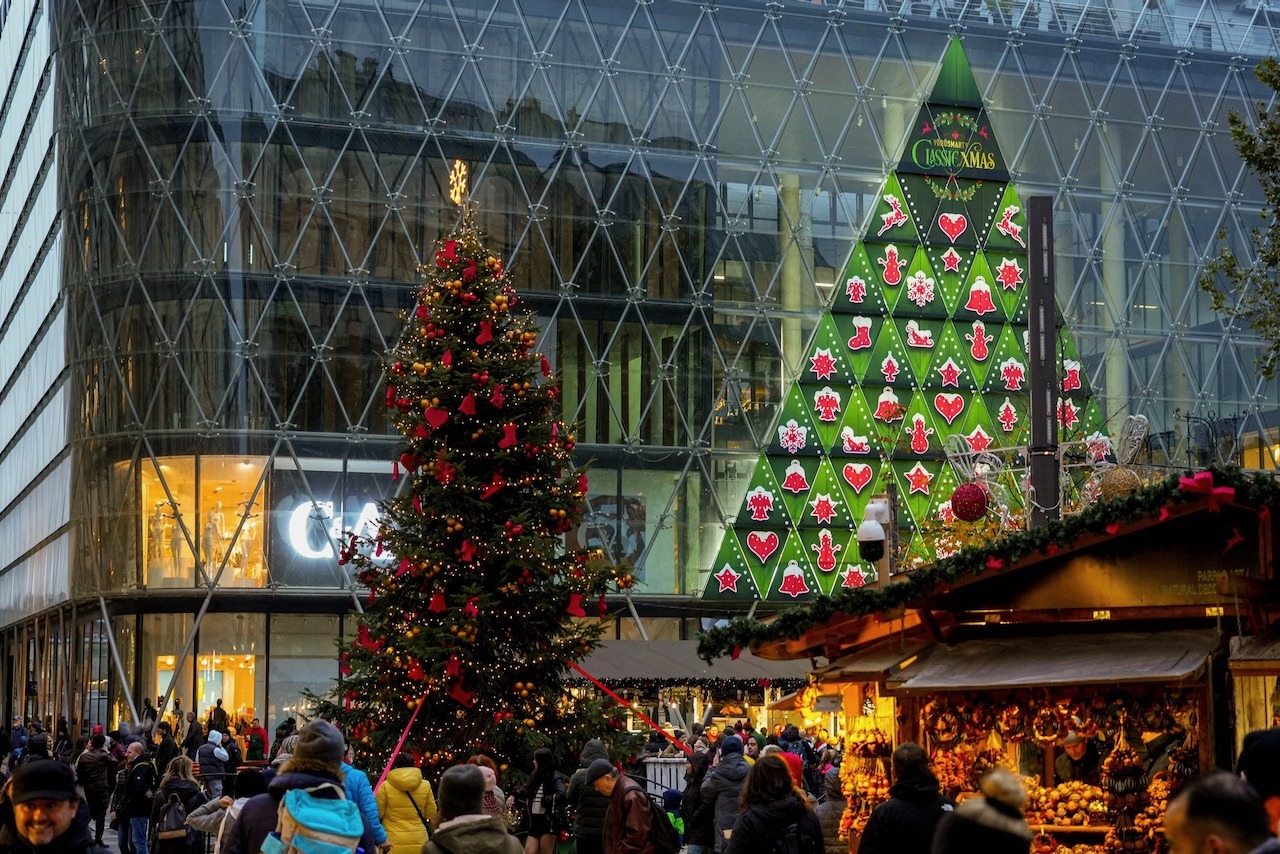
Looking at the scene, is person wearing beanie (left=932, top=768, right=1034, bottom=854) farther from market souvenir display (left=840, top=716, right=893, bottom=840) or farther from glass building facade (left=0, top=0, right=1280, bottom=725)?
glass building facade (left=0, top=0, right=1280, bottom=725)

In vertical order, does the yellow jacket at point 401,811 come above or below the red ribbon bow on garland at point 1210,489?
below

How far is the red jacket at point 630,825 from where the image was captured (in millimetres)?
12305

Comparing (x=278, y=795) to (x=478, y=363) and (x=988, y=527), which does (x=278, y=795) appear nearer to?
(x=478, y=363)

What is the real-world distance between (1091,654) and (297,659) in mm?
22898

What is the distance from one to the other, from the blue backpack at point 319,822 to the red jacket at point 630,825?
5179 mm

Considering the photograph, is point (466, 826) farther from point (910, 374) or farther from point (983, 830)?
point (910, 374)

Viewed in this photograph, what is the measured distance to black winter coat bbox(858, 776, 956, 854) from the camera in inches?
313

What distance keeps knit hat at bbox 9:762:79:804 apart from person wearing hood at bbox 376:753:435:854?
4784 mm

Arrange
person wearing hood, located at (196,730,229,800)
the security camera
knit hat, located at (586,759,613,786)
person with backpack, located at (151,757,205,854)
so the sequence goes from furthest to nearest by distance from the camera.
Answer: person wearing hood, located at (196,730,229,800) < person with backpack, located at (151,757,205,854) < the security camera < knit hat, located at (586,759,613,786)

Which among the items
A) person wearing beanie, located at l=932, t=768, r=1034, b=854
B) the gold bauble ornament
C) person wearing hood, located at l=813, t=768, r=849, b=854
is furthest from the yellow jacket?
person wearing beanie, located at l=932, t=768, r=1034, b=854

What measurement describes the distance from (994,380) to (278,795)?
29.9 m

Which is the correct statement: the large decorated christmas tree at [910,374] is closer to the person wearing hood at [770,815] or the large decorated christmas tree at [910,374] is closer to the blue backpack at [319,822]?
the person wearing hood at [770,815]

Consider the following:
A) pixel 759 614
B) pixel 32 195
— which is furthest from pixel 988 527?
pixel 32 195

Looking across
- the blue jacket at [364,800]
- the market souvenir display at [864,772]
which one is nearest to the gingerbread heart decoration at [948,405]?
the market souvenir display at [864,772]
